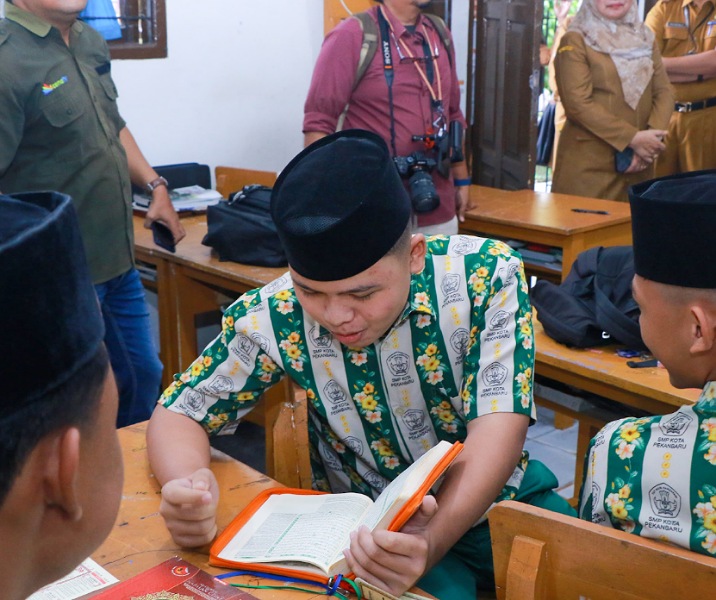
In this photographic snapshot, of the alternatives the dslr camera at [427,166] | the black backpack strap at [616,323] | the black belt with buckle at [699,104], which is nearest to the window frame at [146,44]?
the dslr camera at [427,166]

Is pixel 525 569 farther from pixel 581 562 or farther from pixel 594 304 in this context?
pixel 594 304

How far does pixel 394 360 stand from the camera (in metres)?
1.64

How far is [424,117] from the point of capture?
11.3 ft

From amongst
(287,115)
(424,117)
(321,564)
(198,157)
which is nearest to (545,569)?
(321,564)

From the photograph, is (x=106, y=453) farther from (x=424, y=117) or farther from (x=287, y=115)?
(x=287, y=115)

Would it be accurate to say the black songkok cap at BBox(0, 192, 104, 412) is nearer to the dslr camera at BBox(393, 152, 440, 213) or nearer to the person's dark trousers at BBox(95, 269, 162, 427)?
the person's dark trousers at BBox(95, 269, 162, 427)

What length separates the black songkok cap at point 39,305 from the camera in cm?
66

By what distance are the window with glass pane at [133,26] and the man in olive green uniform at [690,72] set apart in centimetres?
281

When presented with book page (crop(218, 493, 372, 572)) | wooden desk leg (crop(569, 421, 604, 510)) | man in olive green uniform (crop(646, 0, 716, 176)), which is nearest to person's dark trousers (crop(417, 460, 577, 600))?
book page (crop(218, 493, 372, 572))

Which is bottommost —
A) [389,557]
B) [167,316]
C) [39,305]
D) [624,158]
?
[167,316]

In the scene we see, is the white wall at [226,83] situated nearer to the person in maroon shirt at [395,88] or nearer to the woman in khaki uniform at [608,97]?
the person in maroon shirt at [395,88]

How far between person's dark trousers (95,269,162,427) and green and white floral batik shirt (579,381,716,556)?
1816 millimetres

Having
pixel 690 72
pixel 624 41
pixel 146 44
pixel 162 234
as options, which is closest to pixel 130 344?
pixel 162 234

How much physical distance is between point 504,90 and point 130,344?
108 inches
